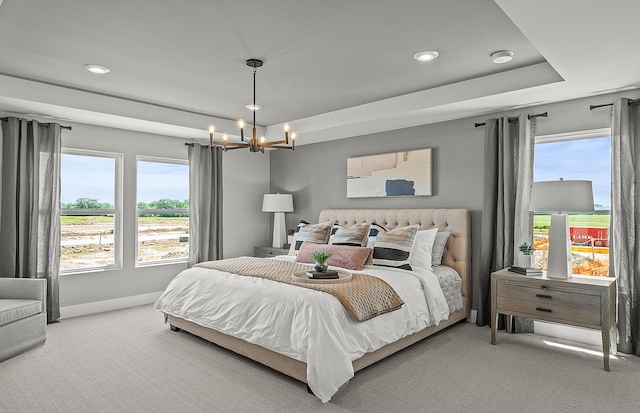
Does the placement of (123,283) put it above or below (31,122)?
below

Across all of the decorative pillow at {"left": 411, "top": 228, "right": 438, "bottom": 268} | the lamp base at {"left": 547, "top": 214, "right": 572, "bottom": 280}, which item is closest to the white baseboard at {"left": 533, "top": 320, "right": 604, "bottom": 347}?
the lamp base at {"left": 547, "top": 214, "right": 572, "bottom": 280}

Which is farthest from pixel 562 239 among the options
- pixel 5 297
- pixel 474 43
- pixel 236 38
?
pixel 5 297

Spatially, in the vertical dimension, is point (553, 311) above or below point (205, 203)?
below

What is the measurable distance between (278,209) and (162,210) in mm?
1693

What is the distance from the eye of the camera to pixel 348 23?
2752 millimetres

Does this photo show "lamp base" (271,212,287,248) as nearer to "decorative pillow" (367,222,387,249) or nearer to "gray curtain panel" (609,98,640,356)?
"decorative pillow" (367,222,387,249)

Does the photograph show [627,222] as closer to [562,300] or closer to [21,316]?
[562,300]

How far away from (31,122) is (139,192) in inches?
58.4

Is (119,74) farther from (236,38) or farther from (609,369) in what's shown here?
(609,369)

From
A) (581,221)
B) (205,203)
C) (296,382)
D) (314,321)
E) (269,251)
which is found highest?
(205,203)

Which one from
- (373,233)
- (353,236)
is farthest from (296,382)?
(373,233)

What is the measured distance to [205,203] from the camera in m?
5.97

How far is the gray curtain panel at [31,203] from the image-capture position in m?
4.28

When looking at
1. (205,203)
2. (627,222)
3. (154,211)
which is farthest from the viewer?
(205,203)
